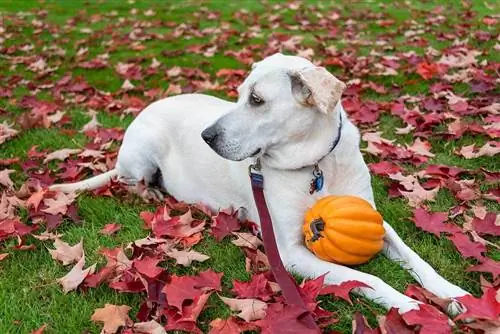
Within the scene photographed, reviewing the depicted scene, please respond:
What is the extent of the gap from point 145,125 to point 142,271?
2.04 metres

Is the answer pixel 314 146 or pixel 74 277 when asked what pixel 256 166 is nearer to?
pixel 314 146

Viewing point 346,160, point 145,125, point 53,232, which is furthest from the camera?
point 145,125

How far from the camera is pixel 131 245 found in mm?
3574

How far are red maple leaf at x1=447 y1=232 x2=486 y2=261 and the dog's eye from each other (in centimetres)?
139

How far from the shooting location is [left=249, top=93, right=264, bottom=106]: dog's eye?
3.46 metres

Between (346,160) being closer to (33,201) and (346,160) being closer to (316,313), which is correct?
(316,313)

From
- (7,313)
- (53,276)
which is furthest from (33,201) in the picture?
(7,313)

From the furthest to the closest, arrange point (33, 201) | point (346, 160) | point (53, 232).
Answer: point (33, 201)
point (53, 232)
point (346, 160)

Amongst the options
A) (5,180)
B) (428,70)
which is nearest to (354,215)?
(5,180)

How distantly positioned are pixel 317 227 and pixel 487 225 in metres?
1.06

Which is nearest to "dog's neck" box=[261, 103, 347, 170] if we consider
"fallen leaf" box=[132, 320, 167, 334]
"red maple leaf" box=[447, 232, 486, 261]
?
"red maple leaf" box=[447, 232, 486, 261]

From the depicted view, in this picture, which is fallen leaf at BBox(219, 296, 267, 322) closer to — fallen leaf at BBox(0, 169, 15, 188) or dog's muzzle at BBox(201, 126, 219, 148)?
dog's muzzle at BBox(201, 126, 219, 148)

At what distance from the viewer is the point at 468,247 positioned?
3.24m

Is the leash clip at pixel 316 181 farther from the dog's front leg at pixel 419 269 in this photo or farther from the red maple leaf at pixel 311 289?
the red maple leaf at pixel 311 289
